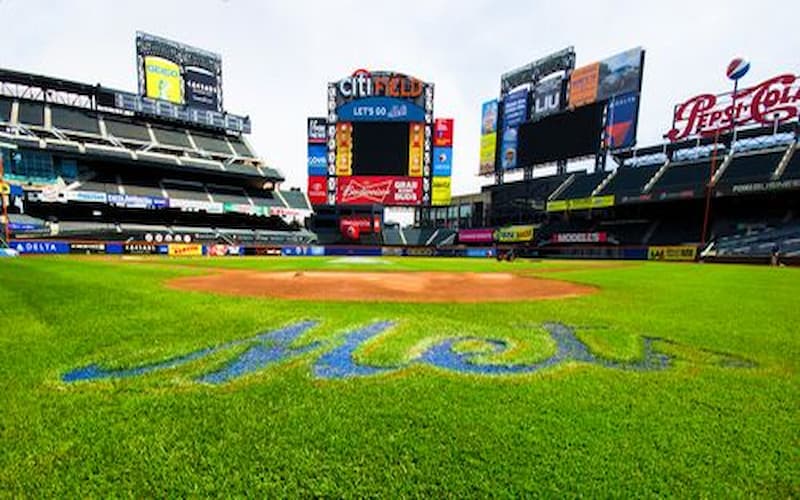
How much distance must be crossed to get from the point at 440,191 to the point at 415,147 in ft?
21.3

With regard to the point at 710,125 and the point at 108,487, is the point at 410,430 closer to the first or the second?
the point at 108,487

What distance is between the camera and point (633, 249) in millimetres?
31016

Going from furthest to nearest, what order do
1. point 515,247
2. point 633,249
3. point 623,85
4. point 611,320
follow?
point 515,247
point 623,85
point 633,249
point 611,320

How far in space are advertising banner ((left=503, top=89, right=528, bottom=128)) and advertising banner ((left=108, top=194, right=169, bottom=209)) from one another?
38.9 meters

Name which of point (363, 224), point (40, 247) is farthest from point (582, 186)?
point (40, 247)

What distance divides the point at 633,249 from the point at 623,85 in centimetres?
1642

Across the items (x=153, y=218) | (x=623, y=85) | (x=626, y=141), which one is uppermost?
(x=623, y=85)

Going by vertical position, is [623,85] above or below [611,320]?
above

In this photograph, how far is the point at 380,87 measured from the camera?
44219 mm

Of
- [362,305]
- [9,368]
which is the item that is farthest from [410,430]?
[362,305]

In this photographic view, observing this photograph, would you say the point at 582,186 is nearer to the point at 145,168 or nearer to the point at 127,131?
the point at 145,168

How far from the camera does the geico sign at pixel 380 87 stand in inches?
1738

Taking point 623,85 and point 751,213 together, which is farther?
point 623,85

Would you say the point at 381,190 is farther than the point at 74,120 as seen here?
Yes
